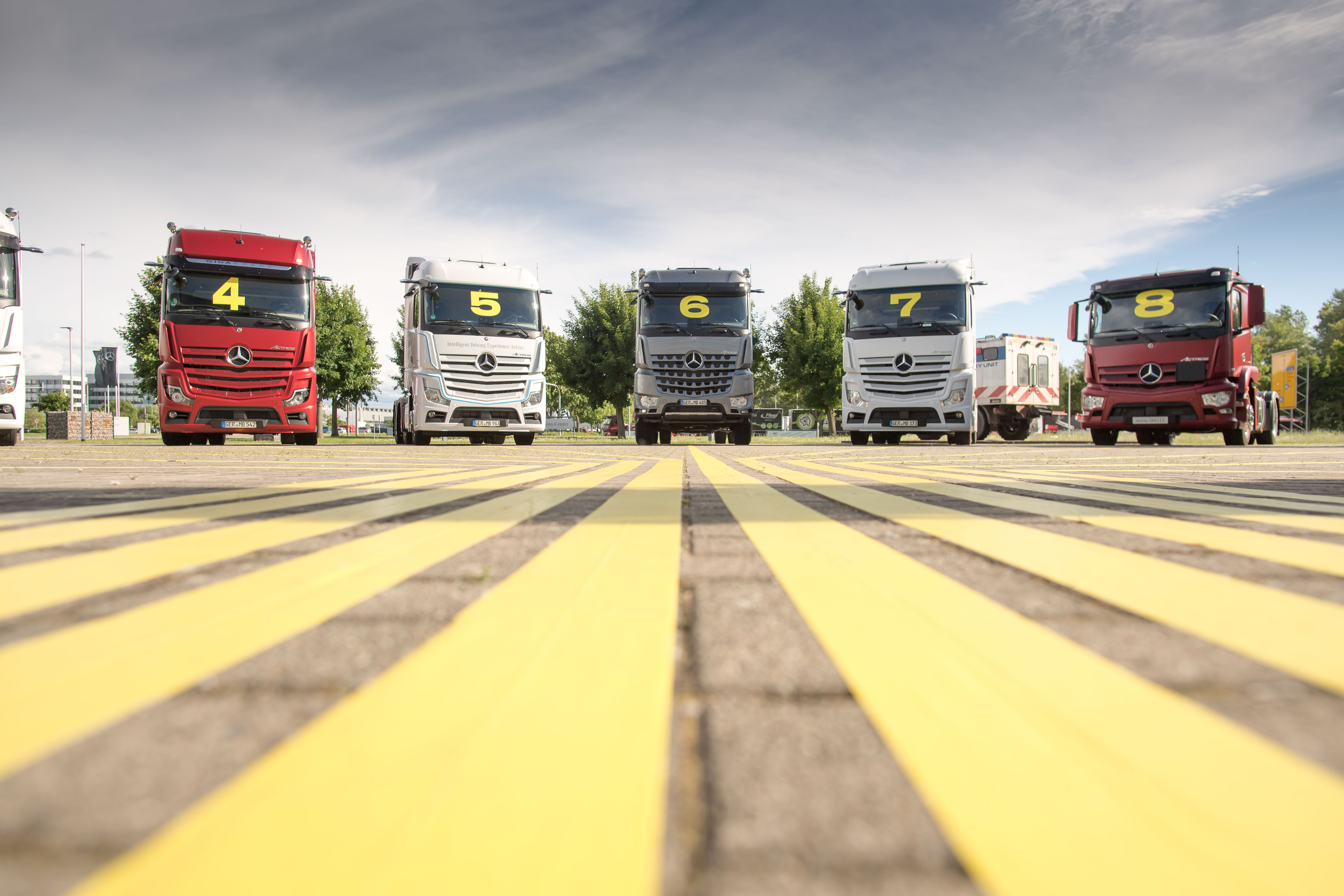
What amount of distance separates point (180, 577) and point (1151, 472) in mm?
4924

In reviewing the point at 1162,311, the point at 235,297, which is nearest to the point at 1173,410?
the point at 1162,311

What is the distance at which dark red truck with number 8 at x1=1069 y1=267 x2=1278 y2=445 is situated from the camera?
11.5 meters

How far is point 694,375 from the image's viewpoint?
12.8 metres

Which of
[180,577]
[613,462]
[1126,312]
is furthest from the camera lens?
[1126,312]

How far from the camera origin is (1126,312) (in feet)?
40.1

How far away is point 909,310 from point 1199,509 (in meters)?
11.1

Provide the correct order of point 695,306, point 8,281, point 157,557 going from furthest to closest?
point 695,306 → point 8,281 → point 157,557

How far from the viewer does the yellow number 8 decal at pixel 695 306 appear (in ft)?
41.8

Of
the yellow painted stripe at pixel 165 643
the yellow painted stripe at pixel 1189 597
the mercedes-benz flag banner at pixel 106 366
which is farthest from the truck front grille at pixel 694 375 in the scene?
the mercedes-benz flag banner at pixel 106 366

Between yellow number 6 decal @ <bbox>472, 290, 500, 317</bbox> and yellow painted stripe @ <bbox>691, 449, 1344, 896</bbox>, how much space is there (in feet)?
40.0

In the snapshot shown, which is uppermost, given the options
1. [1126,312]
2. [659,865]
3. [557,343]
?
[557,343]

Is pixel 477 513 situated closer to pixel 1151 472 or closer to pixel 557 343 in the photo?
pixel 1151 472

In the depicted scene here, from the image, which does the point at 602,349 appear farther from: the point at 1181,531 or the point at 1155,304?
the point at 1181,531

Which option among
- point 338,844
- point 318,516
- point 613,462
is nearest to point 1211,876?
point 338,844
